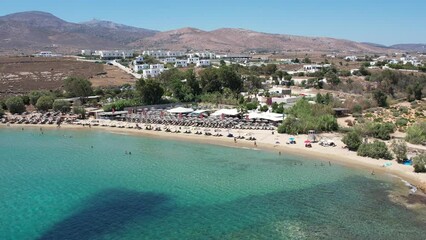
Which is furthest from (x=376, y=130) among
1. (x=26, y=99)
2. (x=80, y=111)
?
(x=26, y=99)

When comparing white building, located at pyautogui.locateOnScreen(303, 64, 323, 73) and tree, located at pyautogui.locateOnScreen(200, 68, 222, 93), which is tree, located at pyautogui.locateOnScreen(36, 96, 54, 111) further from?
white building, located at pyautogui.locateOnScreen(303, 64, 323, 73)

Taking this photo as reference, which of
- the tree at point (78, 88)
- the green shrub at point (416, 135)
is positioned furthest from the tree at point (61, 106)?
the green shrub at point (416, 135)

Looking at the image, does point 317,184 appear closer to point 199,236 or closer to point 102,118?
point 199,236

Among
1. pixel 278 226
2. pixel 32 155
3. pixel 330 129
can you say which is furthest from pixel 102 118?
pixel 278 226

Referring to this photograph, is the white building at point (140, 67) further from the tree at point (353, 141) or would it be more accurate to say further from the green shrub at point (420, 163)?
the green shrub at point (420, 163)

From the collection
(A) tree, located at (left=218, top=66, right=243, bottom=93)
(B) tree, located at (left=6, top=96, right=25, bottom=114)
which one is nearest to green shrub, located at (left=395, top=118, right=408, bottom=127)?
(A) tree, located at (left=218, top=66, right=243, bottom=93)
